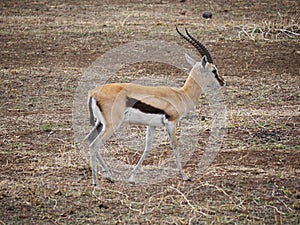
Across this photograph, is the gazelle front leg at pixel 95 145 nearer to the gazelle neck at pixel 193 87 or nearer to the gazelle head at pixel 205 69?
the gazelle neck at pixel 193 87

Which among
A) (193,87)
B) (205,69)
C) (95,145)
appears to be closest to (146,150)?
(95,145)

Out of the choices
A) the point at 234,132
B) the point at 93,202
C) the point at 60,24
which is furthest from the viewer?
the point at 60,24

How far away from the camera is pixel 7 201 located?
228 inches

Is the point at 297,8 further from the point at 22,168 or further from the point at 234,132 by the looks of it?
the point at 22,168

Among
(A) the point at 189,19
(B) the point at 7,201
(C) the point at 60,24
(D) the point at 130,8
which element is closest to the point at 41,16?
(C) the point at 60,24

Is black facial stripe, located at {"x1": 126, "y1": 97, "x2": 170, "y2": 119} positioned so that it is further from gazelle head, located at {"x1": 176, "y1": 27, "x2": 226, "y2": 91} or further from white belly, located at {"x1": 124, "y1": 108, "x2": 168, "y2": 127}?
gazelle head, located at {"x1": 176, "y1": 27, "x2": 226, "y2": 91}

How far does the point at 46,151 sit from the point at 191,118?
2.04 metres

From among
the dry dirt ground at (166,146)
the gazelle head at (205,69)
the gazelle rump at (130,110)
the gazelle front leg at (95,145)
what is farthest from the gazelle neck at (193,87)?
the gazelle front leg at (95,145)

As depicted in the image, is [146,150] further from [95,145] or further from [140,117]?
[95,145]

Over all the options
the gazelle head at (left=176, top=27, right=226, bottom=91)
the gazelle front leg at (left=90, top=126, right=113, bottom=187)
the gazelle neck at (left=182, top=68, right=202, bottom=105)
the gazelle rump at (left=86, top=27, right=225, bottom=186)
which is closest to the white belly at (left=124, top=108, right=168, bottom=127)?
the gazelle rump at (left=86, top=27, right=225, bottom=186)

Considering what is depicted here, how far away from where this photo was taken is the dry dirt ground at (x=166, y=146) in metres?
5.60

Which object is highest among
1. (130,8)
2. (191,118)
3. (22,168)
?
(22,168)

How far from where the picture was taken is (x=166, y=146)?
7309 mm

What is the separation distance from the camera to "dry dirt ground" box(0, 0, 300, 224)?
5.60 m
